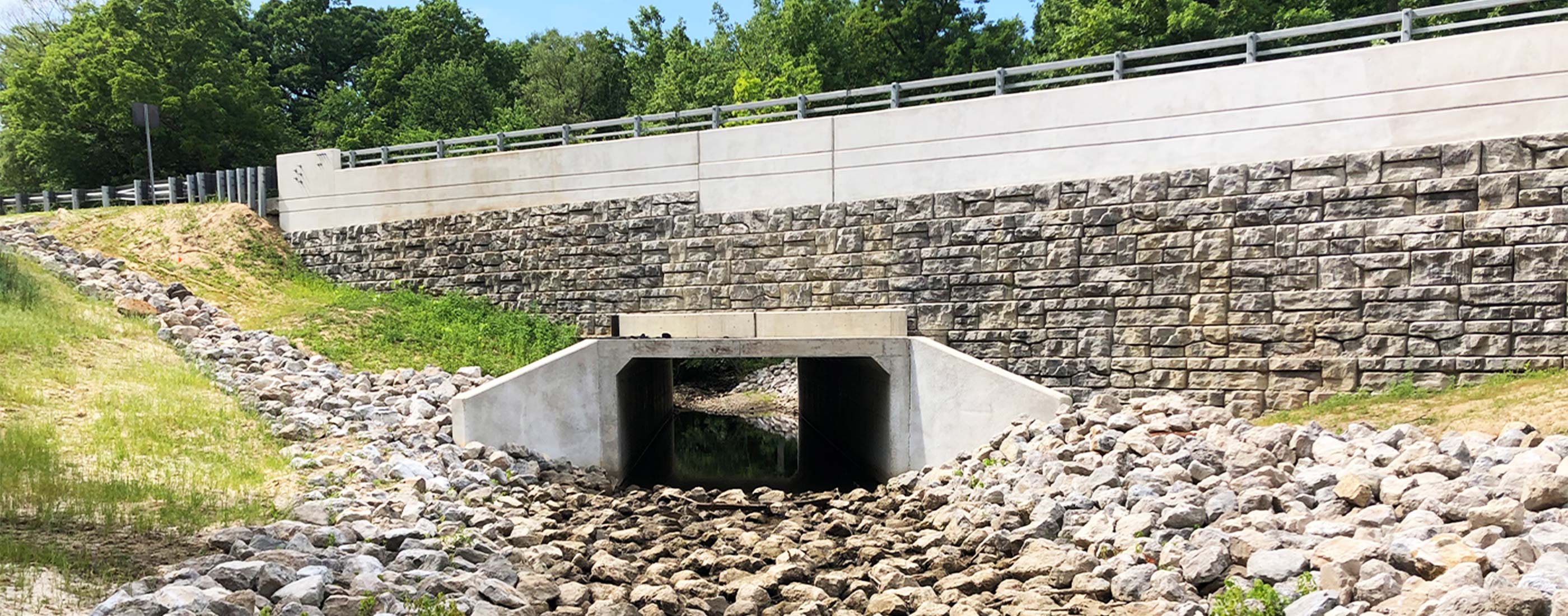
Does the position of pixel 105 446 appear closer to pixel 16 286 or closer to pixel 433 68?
pixel 16 286

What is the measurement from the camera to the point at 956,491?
11.0 m

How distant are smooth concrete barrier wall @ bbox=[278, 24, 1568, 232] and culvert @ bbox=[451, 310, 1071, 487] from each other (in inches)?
91.0

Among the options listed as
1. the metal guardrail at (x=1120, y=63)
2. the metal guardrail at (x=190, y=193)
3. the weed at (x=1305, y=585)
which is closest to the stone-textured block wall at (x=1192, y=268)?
the metal guardrail at (x=1120, y=63)

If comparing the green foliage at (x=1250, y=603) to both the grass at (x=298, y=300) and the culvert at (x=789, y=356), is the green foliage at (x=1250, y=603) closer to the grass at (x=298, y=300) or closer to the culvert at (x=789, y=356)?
the culvert at (x=789, y=356)

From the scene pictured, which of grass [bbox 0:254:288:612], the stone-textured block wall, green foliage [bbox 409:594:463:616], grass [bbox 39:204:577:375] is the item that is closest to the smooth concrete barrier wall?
the stone-textured block wall

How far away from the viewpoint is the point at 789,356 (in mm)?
13891

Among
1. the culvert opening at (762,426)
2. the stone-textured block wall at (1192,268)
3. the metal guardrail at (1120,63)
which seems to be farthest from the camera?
the culvert opening at (762,426)

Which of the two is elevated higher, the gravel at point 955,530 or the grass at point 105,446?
the grass at point 105,446

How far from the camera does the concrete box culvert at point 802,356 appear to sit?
40.1 feet

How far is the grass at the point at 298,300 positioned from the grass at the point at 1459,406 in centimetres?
1126

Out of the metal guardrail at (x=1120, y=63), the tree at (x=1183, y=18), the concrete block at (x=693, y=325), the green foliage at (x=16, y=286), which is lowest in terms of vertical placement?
the concrete block at (x=693, y=325)

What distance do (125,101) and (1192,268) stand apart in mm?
27519

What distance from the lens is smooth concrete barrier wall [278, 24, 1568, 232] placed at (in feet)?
36.2

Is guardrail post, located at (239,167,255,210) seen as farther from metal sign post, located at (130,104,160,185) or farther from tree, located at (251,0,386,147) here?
tree, located at (251,0,386,147)
